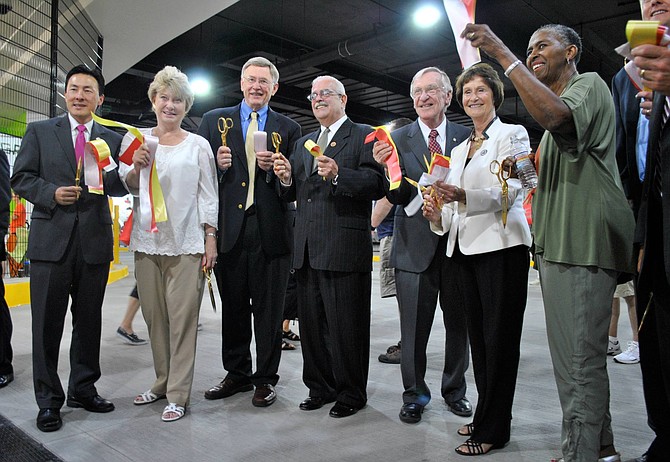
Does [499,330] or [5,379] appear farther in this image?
[5,379]

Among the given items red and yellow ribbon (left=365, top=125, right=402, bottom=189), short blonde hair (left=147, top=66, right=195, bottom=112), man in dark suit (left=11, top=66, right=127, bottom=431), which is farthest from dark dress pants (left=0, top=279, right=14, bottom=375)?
red and yellow ribbon (left=365, top=125, right=402, bottom=189)

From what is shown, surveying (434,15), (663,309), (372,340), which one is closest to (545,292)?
(663,309)

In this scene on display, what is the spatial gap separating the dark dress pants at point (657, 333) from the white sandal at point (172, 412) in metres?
1.98

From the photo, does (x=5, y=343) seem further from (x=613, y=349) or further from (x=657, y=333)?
(x=613, y=349)

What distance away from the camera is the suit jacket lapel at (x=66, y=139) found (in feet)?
8.83

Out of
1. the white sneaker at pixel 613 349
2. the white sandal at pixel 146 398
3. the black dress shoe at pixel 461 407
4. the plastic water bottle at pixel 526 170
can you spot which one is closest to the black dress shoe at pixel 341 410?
the black dress shoe at pixel 461 407

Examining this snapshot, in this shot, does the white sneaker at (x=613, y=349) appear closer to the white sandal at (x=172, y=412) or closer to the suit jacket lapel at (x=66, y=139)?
the white sandal at (x=172, y=412)

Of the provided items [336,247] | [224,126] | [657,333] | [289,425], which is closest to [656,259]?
[657,333]

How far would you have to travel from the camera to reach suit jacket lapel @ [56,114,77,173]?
106 inches

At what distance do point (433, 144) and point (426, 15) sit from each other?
5.10m

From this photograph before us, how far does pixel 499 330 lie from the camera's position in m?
2.21

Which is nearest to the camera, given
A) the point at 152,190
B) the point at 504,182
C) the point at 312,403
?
the point at 504,182

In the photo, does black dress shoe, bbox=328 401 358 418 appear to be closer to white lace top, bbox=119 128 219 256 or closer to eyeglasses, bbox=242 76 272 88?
white lace top, bbox=119 128 219 256

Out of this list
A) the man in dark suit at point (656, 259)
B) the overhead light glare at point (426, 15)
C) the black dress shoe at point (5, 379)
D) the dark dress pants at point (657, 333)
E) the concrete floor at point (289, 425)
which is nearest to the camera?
the man in dark suit at point (656, 259)
